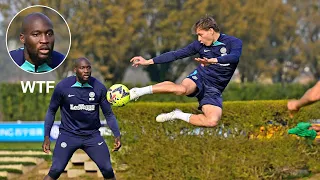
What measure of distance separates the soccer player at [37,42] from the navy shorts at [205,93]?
4861mm

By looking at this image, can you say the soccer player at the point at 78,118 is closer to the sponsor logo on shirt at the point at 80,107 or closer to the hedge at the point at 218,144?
the sponsor logo on shirt at the point at 80,107

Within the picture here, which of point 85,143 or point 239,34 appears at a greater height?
point 85,143

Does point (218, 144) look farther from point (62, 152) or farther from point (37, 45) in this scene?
point (37, 45)

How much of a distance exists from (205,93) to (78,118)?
2215mm

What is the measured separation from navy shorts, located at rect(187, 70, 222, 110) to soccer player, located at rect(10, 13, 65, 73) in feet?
15.9

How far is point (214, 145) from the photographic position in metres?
13.7

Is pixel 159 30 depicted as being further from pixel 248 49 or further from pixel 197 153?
pixel 197 153

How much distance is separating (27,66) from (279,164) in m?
7.17

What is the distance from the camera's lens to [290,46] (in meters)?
49.8

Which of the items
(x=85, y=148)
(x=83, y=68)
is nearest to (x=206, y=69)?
(x=83, y=68)

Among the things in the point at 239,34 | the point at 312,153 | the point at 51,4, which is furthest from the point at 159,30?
the point at 312,153

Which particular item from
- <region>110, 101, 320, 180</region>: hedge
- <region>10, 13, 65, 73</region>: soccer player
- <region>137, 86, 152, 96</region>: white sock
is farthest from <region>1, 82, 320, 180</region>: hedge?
<region>137, 86, 152, 96</region>: white sock

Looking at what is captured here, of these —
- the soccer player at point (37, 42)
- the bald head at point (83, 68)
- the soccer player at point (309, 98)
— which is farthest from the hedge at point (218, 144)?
the soccer player at point (309, 98)

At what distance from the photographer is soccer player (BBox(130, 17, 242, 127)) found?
34.1 feet
